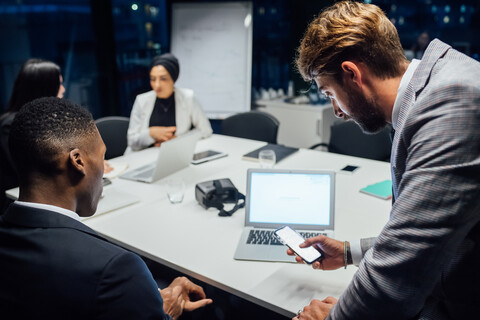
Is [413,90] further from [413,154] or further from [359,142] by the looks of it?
[359,142]

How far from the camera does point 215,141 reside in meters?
3.41

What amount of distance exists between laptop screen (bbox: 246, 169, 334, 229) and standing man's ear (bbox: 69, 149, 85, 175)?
2.88ft

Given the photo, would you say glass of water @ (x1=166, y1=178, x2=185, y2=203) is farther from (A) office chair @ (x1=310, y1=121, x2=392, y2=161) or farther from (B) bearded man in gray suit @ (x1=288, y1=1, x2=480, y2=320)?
(A) office chair @ (x1=310, y1=121, x2=392, y2=161)

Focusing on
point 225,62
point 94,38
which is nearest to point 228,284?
point 225,62

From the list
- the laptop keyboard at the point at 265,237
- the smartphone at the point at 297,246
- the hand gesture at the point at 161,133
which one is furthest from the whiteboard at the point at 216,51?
the smartphone at the point at 297,246

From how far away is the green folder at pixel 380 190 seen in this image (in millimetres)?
2189

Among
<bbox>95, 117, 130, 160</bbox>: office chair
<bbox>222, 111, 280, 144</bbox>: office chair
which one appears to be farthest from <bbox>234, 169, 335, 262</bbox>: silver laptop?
<bbox>95, 117, 130, 160</bbox>: office chair

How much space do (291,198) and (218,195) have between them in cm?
43

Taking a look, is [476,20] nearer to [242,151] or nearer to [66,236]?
[242,151]

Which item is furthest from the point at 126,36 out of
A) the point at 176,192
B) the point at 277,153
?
the point at 176,192

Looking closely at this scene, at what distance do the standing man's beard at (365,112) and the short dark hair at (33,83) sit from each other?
227 cm

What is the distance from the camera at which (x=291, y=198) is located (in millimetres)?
1871

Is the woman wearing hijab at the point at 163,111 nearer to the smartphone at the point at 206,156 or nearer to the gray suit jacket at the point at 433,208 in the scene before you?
the smartphone at the point at 206,156

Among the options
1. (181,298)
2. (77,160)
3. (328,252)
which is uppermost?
(77,160)
